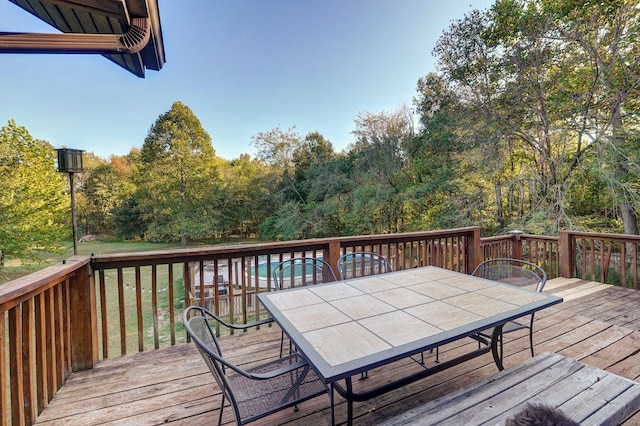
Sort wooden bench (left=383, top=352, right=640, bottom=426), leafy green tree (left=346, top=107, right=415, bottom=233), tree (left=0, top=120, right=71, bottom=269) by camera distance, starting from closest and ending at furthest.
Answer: wooden bench (left=383, top=352, right=640, bottom=426) → tree (left=0, top=120, right=71, bottom=269) → leafy green tree (left=346, top=107, right=415, bottom=233)

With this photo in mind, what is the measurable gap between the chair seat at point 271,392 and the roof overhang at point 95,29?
2.27 metres

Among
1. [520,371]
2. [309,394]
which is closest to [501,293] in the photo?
A: [520,371]

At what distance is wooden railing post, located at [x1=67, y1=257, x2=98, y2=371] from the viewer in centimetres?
215

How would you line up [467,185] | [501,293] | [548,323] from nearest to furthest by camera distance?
[501,293], [548,323], [467,185]

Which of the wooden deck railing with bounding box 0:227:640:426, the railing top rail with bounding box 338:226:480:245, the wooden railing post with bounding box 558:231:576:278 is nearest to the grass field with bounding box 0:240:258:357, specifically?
the wooden deck railing with bounding box 0:227:640:426

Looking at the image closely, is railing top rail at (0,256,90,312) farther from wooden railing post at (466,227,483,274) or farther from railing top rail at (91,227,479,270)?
wooden railing post at (466,227,483,274)

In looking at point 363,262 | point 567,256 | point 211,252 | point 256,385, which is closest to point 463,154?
point 567,256

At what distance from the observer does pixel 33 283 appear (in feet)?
5.07

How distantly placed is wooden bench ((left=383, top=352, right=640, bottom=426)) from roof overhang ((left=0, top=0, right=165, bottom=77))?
2712 mm

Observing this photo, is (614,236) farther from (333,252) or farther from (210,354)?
(210,354)

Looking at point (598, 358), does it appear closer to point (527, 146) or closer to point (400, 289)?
point (400, 289)

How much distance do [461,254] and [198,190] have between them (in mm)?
16237

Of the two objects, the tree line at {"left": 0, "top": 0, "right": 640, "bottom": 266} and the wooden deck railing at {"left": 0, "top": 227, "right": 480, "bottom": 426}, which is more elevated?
the tree line at {"left": 0, "top": 0, "right": 640, "bottom": 266}

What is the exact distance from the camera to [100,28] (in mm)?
2291
